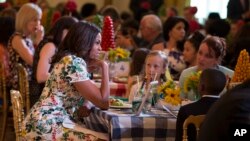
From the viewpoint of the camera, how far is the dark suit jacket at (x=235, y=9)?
9.66 metres

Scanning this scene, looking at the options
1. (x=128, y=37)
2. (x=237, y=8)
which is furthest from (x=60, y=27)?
(x=237, y=8)

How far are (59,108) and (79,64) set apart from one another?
0.91 ft

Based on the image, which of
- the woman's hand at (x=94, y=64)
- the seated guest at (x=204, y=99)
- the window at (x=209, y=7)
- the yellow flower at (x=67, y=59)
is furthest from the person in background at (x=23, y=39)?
the window at (x=209, y=7)

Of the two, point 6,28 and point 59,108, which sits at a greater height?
point 6,28

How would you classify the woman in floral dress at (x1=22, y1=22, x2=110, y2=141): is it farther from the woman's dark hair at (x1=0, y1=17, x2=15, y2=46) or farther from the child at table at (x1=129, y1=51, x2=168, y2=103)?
the woman's dark hair at (x1=0, y1=17, x2=15, y2=46)

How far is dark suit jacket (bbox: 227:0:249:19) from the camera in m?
9.66

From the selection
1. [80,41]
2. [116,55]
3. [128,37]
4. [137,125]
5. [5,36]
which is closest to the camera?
[137,125]

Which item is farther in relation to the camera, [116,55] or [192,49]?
[116,55]

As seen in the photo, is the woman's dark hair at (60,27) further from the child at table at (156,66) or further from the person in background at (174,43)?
the person in background at (174,43)

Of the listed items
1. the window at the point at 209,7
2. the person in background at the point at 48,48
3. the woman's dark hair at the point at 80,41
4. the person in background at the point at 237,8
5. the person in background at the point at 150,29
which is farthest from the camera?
the window at the point at 209,7

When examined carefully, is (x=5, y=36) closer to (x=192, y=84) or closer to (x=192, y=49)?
(x=192, y=49)

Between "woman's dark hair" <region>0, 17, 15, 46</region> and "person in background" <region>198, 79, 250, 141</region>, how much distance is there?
4.62m

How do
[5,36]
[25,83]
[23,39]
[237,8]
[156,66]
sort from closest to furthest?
[156,66] → [25,83] → [23,39] → [5,36] → [237,8]

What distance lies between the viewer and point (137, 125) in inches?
138
